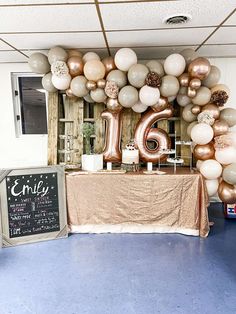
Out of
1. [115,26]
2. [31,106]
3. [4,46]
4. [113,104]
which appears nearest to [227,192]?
[113,104]

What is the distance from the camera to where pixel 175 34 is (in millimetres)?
2885

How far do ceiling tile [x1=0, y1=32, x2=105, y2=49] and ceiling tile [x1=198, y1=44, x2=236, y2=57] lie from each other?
4.57ft

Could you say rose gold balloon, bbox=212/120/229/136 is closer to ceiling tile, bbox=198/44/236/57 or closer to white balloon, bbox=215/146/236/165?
white balloon, bbox=215/146/236/165

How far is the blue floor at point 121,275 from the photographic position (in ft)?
6.41

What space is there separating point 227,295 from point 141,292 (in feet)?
2.23

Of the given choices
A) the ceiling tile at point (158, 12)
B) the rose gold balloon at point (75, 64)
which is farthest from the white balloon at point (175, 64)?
the rose gold balloon at point (75, 64)

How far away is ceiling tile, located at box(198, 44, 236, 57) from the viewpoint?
3420 millimetres

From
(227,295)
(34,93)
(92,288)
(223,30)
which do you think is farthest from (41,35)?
(227,295)

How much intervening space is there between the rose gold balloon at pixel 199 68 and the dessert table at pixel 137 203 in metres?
1.18

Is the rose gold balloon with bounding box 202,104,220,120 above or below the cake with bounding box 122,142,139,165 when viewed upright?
above

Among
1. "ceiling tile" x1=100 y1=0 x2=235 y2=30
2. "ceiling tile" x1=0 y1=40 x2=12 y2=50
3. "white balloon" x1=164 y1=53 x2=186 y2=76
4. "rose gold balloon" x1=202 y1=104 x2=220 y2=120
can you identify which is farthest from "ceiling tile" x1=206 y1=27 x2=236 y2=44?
"ceiling tile" x1=0 y1=40 x2=12 y2=50

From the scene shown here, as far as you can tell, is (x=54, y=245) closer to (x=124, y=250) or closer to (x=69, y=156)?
(x=124, y=250)

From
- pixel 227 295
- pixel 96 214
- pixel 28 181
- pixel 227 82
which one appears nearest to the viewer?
pixel 227 295

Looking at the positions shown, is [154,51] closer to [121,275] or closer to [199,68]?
[199,68]
